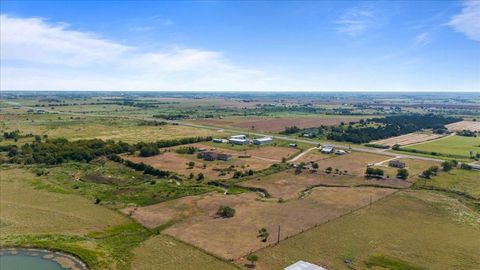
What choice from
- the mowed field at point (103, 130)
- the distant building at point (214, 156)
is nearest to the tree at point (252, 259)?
the distant building at point (214, 156)

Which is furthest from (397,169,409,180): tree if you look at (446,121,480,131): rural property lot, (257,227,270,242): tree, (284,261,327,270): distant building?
(446,121,480,131): rural property lot

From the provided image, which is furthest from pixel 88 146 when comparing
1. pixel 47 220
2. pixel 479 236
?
pixel 479 236

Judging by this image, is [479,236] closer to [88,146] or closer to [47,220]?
[47,220]

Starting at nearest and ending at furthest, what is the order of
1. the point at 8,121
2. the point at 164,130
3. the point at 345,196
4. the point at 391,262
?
1. the point at 391,262
2. the point at 345,196
3. the point at 164,130
4. the point at 8,121

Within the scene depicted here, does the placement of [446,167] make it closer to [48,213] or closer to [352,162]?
[352,162]

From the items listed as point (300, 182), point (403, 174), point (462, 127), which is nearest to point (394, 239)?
point (300, 182)

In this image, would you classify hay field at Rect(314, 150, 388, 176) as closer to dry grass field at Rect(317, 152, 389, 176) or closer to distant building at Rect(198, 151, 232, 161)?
dry grass field at Rect(317, 152, 389, 176)

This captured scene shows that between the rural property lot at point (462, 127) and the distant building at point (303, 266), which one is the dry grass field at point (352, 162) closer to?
the distant building at point (303, 266)
